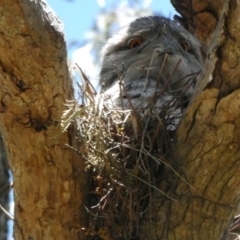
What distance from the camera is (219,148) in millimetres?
3078

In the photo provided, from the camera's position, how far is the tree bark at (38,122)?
9.61ft

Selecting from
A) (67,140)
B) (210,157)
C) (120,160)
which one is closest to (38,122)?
(67,140)

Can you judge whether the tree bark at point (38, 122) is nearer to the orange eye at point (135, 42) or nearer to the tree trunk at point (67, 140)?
the tree trunk at point (67, 140)

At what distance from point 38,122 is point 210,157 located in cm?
80

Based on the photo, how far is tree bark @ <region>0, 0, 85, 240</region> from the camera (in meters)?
2.93

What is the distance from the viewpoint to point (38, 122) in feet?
→ 10.1

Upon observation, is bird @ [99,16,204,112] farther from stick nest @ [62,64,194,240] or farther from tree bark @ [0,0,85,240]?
tree bark @ [0,0,85,240]

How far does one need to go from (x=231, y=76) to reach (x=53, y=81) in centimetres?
79

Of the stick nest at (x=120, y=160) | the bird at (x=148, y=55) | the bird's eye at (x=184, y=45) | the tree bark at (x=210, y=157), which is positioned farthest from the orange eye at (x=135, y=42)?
the tree bark at (x=210, y=157)

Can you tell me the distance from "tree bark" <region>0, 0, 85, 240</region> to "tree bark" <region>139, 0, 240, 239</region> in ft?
1.40

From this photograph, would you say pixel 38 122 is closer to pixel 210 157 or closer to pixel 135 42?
pixel 210 157

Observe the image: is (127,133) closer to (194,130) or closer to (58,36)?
(194,130)

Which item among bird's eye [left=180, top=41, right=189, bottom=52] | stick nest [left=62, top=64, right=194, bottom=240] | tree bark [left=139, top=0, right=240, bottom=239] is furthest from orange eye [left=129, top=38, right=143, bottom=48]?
tree bark [left=139, top=0, right=240, bottom=239]

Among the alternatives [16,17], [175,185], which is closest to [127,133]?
[175,185]
